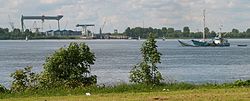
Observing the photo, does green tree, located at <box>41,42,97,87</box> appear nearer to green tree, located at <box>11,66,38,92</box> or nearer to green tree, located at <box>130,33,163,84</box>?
green tree, located at <box>11,66,38,92</box>

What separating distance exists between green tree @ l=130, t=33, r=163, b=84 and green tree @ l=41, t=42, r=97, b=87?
228 centimetres

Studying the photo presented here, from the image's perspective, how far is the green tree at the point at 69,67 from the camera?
30.8 metres

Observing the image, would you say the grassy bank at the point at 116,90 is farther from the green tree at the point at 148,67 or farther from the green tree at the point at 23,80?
the green tree at the point at 23,80

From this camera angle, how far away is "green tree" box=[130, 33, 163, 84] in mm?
29952

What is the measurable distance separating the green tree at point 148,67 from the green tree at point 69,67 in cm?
228

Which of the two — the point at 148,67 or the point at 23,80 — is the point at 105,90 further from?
the point at 23,80

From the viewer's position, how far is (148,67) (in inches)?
1193

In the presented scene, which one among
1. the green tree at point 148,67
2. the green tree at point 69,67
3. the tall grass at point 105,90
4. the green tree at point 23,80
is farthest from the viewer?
the green tree at point 69,67

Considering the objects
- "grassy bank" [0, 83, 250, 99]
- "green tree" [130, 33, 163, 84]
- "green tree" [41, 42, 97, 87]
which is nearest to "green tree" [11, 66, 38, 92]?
"green tree" [41, 42, 97, 87]

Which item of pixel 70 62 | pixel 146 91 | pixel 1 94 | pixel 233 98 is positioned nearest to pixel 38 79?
pixel 70 62

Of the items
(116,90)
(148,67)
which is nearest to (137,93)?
(116,90)

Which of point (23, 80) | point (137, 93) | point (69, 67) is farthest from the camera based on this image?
point (69, 67)

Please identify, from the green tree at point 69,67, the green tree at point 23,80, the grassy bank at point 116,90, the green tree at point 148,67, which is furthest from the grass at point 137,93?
the green tree at point 69,67

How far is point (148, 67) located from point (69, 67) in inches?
158
